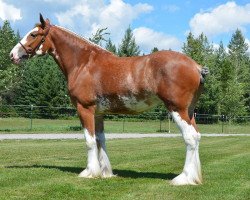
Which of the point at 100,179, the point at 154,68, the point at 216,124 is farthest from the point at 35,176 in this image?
the point at 216,124

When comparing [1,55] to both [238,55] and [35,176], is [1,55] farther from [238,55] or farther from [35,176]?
[238,55]

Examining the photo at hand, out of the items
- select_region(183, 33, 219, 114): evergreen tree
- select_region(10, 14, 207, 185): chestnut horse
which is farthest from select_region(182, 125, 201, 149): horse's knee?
select_region(183, 33, 219, 114): evergreen tree

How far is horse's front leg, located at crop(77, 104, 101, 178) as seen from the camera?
32.2 feet

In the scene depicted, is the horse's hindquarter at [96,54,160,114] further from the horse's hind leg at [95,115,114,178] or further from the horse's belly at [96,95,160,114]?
the horse's hind leg at [95,115,114,178]

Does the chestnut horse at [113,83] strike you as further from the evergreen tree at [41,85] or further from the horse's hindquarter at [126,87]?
the evergreen tree at [41,85]

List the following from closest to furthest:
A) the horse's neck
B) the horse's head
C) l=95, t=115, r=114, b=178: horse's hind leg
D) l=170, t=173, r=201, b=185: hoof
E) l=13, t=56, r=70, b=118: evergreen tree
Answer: l=170, t=173, r=201, b=185: hoof → l=95, t=115, r=114, b=178: horse's hind leg → the horse's neck → the horse's head → l=13, t=56, r=70, b=118: evergreen tree

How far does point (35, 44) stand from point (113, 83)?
222 cm

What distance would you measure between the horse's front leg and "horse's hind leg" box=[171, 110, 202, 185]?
1.75 meters

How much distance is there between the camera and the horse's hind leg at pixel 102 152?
32.7 feet

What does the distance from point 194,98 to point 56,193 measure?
3102mm

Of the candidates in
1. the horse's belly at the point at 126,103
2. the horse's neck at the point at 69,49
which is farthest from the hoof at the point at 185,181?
the horse's neck at the point at 69,49

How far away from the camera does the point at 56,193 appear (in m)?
8.00

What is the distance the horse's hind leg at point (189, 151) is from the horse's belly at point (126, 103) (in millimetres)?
606

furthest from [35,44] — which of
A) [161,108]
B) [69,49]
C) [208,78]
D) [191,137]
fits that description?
[208,78]
